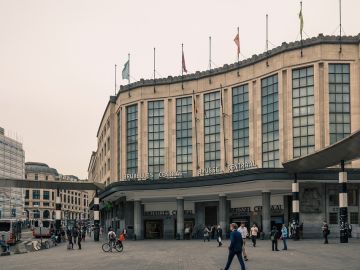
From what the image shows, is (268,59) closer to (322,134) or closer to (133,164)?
(322,134)

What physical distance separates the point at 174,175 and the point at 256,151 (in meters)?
12.6

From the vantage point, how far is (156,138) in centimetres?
7581

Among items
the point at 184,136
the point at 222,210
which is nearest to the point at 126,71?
the point at 184,136

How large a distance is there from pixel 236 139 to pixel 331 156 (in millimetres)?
23797

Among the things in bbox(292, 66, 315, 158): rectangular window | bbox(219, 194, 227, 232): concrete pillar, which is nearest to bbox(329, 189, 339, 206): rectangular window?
bbox(292, 66, 315, 158): rectangular window

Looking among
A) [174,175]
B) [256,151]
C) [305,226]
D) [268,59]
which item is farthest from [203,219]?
[268,59]

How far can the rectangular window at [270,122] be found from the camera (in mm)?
64125

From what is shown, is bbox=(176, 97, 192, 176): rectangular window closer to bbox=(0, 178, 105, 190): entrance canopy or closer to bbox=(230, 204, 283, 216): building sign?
bbox=(230, 204, 283, 216): building sign

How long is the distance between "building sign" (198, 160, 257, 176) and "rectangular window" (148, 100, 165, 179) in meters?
6.14

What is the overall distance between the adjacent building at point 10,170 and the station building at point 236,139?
9310 cm

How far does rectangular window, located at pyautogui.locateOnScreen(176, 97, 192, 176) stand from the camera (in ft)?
243

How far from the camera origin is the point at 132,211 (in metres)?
76.8

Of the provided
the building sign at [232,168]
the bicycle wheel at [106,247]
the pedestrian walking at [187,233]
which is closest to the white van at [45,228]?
the pedestrian walking at [187,233]

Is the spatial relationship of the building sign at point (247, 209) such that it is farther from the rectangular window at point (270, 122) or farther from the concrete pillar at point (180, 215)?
the concrete pillar at point (180, 215)
